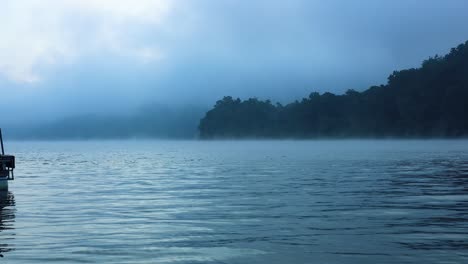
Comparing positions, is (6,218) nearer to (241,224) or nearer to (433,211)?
A: (241,224)

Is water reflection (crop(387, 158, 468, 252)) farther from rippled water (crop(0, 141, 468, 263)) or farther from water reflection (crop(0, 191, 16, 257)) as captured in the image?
water reflection (crop(0, 191, 16, 257))

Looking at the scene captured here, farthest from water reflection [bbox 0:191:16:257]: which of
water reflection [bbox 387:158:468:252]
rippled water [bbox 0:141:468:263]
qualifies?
water reflection [bbox 387:158:468:252]

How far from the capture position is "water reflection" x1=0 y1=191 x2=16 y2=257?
67.4ft

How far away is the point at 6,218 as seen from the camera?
2791cm

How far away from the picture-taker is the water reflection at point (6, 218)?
67.4ft

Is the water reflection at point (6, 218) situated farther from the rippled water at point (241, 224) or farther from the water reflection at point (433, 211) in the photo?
the water reflection at point (433, 211)

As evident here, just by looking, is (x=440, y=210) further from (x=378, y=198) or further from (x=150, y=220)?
(x=150, y=220)

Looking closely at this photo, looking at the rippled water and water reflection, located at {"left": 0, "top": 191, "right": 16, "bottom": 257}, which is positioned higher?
the rippled water

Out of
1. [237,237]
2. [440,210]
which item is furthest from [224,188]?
[237,237]

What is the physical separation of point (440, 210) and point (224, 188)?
709 inches

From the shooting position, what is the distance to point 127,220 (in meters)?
26.4

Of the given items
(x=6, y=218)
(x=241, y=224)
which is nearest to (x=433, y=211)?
(x=241, y=224)

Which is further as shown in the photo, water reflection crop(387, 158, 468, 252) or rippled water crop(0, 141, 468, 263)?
water reflection crop(387, 158, 468, 252)

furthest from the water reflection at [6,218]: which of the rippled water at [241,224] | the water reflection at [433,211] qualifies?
the water reflection at [433,211]
